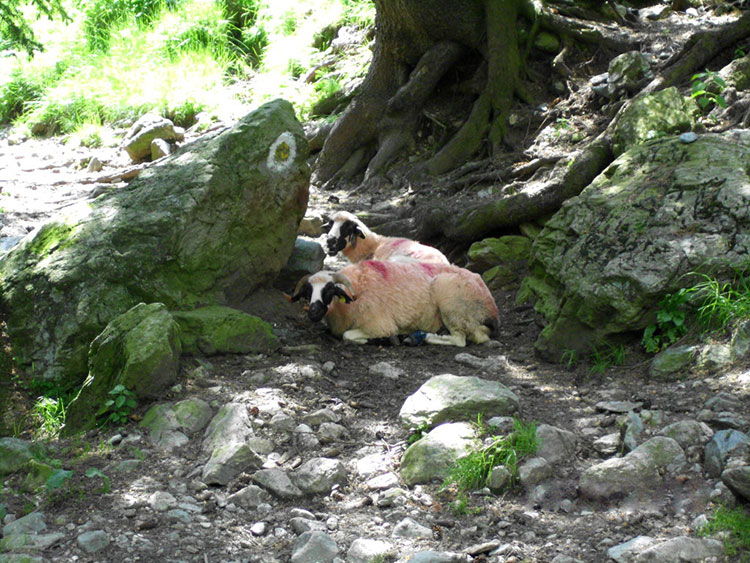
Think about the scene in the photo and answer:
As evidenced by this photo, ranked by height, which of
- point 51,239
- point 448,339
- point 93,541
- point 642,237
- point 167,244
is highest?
point 51,239

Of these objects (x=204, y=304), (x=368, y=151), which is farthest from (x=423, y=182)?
(x=204, y=304)

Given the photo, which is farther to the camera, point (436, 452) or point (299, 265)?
point (299, 265)

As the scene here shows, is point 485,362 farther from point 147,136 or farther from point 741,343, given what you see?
point 147,136

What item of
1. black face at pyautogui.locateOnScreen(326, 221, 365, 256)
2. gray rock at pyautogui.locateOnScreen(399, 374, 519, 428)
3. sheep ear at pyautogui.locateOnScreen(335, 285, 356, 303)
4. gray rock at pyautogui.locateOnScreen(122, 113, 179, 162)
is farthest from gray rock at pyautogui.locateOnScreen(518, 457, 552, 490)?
gray rock at pyautogui.locateOnScreen(122, 113, 179, 162)

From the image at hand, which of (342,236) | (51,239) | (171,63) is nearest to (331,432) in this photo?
(51,239)

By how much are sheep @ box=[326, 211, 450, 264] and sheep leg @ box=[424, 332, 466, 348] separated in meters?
1.28

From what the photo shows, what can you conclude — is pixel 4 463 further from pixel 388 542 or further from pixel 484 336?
pixel 484 336

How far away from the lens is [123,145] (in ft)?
45.9

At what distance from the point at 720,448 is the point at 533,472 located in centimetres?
101

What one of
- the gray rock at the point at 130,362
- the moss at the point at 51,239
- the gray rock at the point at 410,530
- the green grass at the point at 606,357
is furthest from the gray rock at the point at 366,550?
the moss at the point at 51,239

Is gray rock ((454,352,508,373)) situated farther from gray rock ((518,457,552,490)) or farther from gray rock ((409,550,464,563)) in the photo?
gray rock ((409,550,464,563))

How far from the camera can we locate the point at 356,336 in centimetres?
741

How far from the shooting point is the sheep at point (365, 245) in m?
8.62

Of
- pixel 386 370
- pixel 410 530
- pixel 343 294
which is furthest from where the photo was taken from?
pixel 343 294
